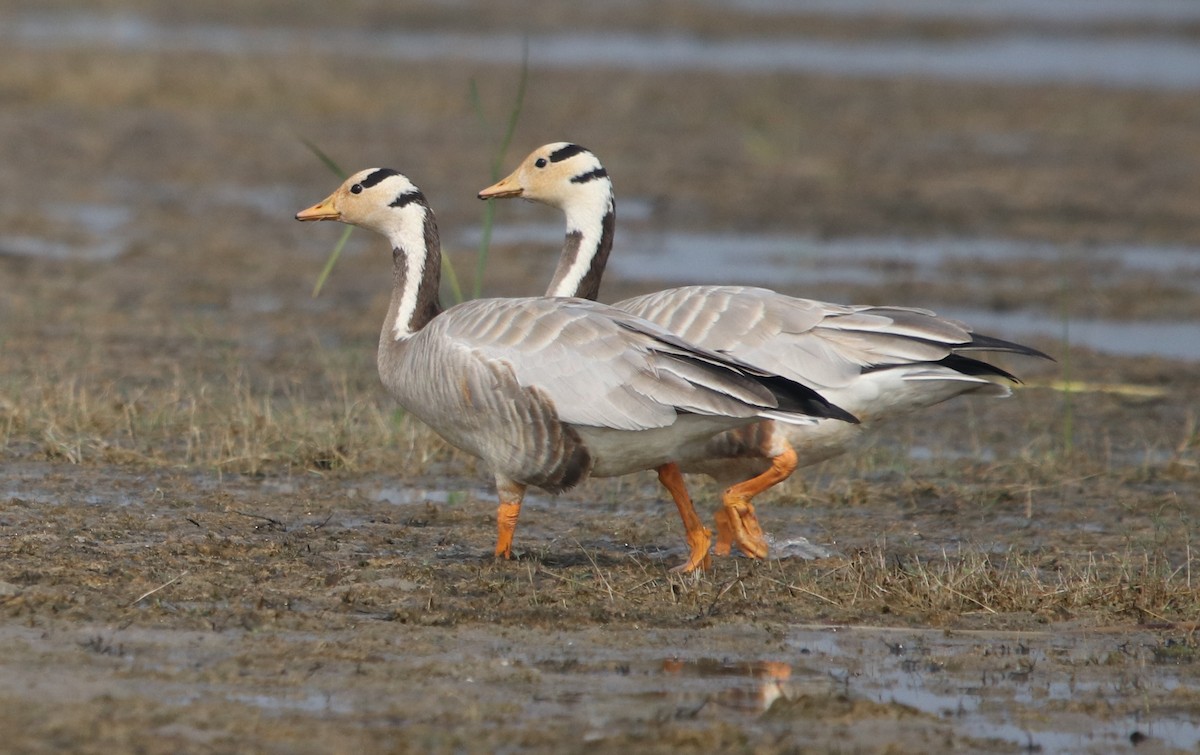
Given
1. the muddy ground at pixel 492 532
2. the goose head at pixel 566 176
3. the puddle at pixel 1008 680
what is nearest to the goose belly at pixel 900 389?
the muddy ground at pixel 492 532

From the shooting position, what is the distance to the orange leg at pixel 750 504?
7.04 metres

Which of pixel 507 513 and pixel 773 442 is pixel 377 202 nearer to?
pixel 507 513

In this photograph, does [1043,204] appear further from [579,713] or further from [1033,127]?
[579,713]

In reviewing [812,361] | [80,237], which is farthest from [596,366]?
[80,237]

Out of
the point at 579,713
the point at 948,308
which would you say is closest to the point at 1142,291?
the point at 948,308

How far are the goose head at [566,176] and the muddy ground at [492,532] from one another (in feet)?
4.82

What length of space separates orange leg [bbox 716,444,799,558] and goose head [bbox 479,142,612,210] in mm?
1624

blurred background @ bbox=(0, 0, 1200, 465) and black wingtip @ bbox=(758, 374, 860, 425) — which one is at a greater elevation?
black wingtip @ bbox=(758, 374, 860, 425)

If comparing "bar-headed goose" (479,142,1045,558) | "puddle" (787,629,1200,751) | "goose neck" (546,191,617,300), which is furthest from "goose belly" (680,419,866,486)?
"puddle" (787,629,1200,751)

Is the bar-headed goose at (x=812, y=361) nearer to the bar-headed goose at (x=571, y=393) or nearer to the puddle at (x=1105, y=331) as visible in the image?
the bar-headed goose at (x=571, y=393)

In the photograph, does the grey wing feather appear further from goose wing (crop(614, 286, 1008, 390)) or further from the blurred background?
the blurred background

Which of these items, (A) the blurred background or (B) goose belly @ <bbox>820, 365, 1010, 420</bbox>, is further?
(A) the blurred background

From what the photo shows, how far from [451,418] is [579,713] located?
80.4 inches

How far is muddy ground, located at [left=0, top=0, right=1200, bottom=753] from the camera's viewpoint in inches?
201
